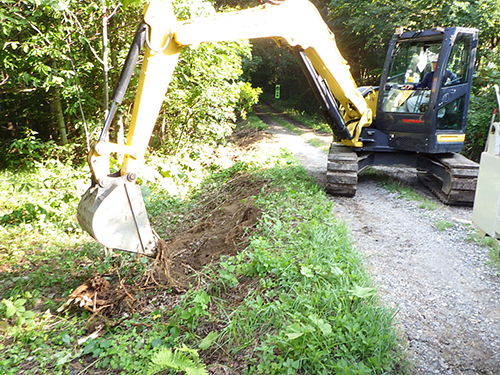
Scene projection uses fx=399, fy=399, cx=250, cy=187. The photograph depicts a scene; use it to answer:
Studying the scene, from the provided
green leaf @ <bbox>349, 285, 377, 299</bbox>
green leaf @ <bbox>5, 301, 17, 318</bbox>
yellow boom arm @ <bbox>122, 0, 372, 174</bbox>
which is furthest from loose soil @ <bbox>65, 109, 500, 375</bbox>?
yellow boom arm @ <bbox>122, 0, 372, 174</bbox>

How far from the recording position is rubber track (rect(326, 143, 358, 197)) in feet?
21.6

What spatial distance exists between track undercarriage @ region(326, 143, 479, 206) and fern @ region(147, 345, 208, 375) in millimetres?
4358

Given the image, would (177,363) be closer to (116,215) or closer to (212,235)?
(116,215)

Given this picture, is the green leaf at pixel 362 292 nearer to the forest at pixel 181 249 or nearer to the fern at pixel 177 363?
the forest at pixel 181 249

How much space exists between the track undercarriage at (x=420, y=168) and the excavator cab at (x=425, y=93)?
0.80 feet

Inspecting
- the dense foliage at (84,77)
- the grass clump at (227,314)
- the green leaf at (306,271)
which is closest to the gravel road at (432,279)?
the grass clump at (227,314)

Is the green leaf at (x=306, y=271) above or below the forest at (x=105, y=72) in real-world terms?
below

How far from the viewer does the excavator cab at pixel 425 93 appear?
21.0 ft

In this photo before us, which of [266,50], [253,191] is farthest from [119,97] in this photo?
[266,50]

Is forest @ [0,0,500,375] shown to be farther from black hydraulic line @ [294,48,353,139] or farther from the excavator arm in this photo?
black hydraulic line @ [294,48,353,139]

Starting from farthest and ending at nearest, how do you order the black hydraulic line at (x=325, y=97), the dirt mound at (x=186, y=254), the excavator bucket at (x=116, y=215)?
the black hydraulic line at (x=325, y=97) < the dirt mound at (x=186, y=254) < the excavator bucket at (x=116, y=215)

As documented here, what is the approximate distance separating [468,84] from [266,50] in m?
21.0

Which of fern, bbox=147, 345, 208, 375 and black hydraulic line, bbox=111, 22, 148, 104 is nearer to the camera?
fern, bbox=147, 345, 208, 375

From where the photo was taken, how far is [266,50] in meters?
26.1
